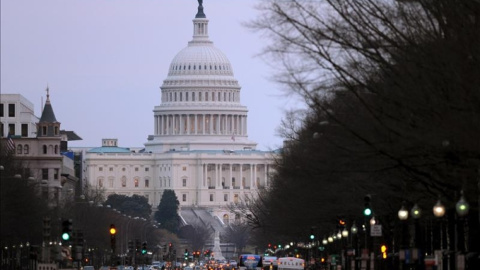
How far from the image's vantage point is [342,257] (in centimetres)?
9619

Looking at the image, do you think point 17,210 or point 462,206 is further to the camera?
point 17,210

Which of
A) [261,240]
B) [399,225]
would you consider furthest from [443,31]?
[261,240]

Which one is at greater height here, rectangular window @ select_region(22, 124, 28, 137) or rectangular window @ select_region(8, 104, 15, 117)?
rectangular window @ select_region(8, 104, 15, 117)

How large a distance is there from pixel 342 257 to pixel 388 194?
36137 mm

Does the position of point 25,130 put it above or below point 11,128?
below

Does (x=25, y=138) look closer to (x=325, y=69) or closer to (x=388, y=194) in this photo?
(x=388, y=194)

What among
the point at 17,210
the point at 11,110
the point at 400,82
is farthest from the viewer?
the point at 11,110

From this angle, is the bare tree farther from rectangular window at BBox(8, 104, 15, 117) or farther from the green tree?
rectangular window at BBox(8, 104, 15, 117)

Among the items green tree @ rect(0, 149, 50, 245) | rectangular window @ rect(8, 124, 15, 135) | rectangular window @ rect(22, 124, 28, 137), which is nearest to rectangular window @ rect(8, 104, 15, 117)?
rectangular window @ rect(8, 124, 15, 135)

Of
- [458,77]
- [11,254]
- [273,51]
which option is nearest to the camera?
[458,77]

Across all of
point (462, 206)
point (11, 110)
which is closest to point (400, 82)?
point (462, 206)

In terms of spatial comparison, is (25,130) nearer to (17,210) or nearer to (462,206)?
(17,210)

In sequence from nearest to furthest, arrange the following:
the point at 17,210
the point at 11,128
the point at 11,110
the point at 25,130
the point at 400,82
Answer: the point at 400,82 → the point at 17,210 → the point at 11,110 → the point at 11,128 → the point at 25,130

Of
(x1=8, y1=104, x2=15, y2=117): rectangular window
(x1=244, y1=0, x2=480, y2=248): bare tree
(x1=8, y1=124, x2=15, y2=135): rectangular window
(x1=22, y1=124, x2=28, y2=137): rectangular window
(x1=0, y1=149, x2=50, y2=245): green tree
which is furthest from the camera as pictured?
(x1=22, y1=124, x2=28, y2=137): rectangular window
